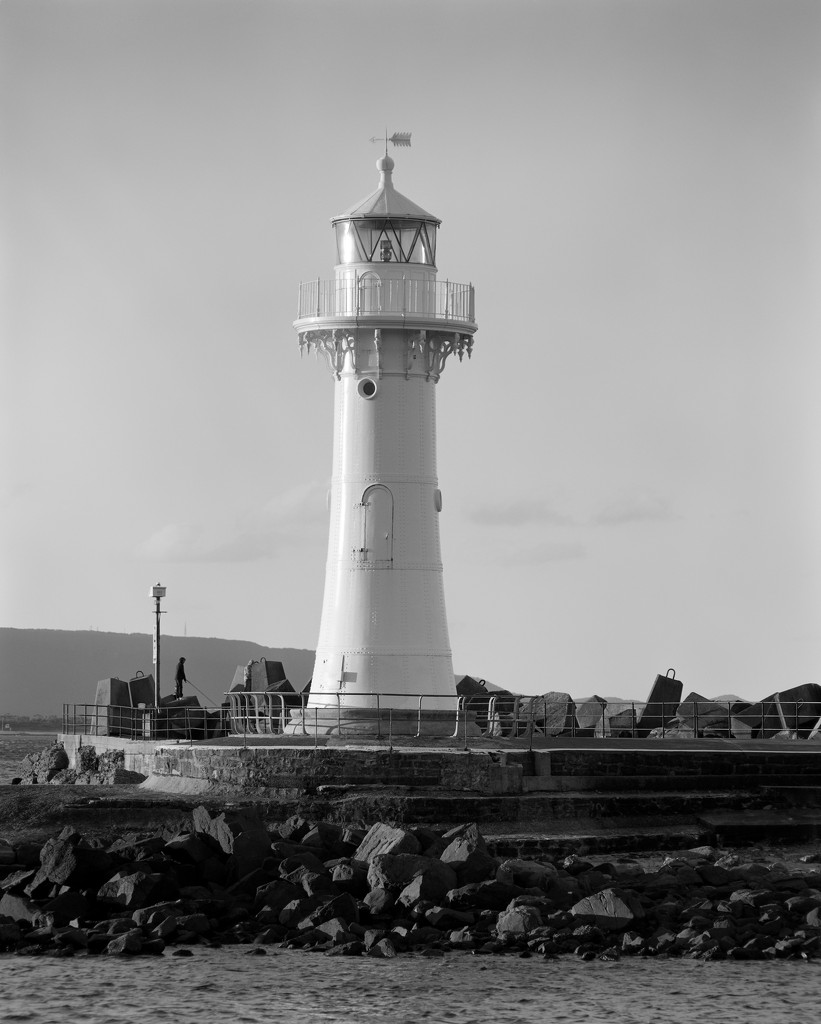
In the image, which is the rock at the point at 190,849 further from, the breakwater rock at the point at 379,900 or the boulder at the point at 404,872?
the boulder at the point at 404,872

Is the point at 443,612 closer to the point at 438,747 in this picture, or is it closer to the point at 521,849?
the point at 438,747

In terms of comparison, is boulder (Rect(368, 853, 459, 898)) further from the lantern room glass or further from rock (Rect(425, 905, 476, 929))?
the lantern room glass

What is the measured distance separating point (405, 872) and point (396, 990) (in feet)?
8.80

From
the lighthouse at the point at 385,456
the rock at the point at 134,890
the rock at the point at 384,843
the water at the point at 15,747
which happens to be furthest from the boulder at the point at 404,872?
the water at the point at 15,747

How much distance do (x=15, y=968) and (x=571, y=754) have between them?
8885 millimetres

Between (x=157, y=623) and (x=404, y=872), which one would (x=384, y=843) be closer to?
(x=404, y=872)

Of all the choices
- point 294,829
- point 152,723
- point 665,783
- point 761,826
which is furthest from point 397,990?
point 152,723

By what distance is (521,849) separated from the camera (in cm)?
2202

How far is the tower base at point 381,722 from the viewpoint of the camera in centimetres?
2795

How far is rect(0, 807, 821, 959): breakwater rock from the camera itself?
59.1 feet

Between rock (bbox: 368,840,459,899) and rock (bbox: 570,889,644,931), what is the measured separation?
120cm

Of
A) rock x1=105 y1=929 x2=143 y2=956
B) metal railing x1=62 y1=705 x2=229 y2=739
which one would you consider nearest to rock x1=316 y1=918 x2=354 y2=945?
rock x1=105 y1=929 x2=143 y2=956

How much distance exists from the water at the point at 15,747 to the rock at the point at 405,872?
18726 mm

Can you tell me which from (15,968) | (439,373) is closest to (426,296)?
(439,373)
